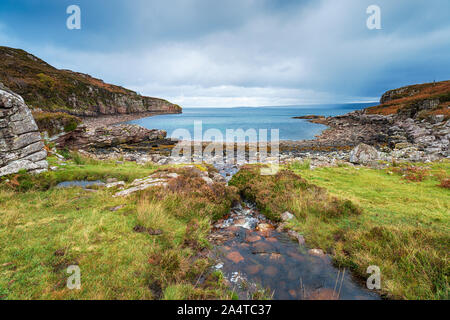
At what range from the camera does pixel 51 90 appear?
80.6 meters

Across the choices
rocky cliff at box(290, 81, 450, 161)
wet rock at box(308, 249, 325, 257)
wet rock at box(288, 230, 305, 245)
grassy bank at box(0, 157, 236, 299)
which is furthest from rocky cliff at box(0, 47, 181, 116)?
rocky cliff at box(290, 81, 450, 161)

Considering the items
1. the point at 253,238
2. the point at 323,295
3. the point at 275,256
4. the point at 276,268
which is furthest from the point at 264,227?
the point at 323,295

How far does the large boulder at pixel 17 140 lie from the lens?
12227 millimetres

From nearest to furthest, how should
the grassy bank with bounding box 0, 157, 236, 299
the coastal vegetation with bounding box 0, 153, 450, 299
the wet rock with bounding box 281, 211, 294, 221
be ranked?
the grassy bank with bounding box 0, 157, 236, 299 < the coastal vegetation with bounding box 0, 153, 450, 299 < the wet rock with bounding box 281, 211, 294, 221

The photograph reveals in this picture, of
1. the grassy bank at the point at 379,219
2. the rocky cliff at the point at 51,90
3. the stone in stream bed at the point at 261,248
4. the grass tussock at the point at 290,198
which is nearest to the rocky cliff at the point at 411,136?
the grassy bank at the point at 379,219

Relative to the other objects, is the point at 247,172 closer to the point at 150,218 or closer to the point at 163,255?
the point at 150,218

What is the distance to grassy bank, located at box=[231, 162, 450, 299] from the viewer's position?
17.6 feet

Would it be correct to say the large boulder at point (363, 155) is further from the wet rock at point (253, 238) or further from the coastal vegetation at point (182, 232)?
the wet rock at point (253, 238)

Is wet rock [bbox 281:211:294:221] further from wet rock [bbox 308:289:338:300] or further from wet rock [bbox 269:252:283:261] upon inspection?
wet rock [bbox 308:289:338:300]

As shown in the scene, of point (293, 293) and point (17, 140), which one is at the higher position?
point (17, 140)

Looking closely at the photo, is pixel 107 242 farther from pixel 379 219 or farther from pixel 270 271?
pixel 379 219

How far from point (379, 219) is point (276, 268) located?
548 cm

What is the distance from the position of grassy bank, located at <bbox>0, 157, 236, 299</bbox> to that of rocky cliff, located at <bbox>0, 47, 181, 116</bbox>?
77.4 meters

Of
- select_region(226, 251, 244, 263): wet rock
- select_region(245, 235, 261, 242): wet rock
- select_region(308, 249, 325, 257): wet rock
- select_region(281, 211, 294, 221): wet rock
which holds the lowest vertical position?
select_region(226, 251, 244, 263): wet rock
